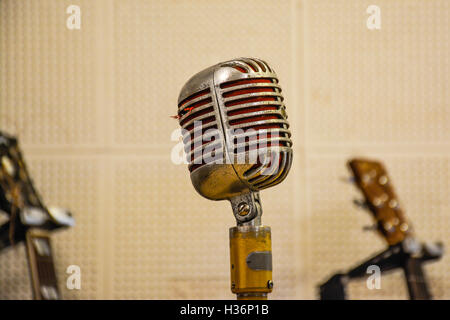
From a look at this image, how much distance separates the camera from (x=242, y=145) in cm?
79

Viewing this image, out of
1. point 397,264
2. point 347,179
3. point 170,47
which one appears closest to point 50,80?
point 170,47

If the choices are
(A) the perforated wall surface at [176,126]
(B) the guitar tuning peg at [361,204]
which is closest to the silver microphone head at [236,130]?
(B) the guitar tuning peg at [361,204]

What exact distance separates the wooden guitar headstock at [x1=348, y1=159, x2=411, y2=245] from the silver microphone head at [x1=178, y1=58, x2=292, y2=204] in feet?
3.05

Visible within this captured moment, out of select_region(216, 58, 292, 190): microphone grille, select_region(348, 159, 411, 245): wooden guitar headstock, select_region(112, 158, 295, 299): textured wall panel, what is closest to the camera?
select_region(216, 58, 292, 190): microphone grille

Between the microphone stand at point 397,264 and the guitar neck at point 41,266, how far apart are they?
3.00ft

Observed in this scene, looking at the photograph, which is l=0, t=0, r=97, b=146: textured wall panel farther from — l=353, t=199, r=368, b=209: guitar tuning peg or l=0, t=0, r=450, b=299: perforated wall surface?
l=353, t=199, r=368, b=209: guitar tuning peg

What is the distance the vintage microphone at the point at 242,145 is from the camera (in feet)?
2.59

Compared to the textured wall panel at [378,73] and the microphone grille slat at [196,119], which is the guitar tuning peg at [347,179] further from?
the microphone grille slat at [196,119]

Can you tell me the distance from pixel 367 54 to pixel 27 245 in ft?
4.50

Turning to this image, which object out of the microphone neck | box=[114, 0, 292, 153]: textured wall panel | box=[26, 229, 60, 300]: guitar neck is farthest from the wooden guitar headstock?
box=[26, 229, 60, 300]: guitar neck

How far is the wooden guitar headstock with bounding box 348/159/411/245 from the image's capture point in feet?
5.44

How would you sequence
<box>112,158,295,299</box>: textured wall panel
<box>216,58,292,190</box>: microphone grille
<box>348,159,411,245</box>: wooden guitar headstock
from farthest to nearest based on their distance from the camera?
<box>112,158,295,299</box>: textured wall panel < <box>348,159,411,245</box>: wooden guitar headstock < <box>216,58,292,190</box>: microphone grille

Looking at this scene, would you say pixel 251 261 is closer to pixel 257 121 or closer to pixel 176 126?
pixel 257 121

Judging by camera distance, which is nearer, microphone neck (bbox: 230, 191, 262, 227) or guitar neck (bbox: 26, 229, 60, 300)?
microphone neck (bbox: 230, 191, 262, 227)
